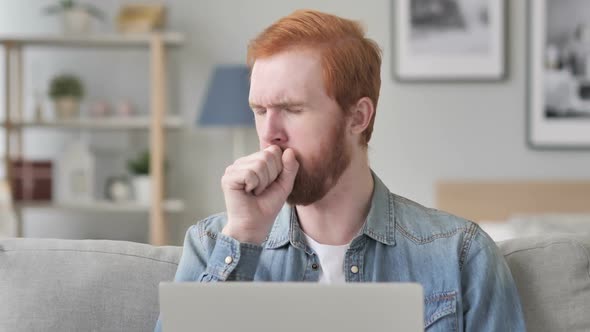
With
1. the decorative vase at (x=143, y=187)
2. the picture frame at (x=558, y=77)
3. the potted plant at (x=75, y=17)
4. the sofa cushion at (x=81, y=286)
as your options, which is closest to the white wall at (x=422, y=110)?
the picture frame at (x=558, y=77)

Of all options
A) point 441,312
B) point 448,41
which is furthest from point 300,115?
point 448,41

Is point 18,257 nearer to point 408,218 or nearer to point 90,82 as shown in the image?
point 408,218

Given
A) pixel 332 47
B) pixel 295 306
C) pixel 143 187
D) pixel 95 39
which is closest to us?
pixel 295 306

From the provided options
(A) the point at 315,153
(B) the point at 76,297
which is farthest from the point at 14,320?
(A) the point at 315,153

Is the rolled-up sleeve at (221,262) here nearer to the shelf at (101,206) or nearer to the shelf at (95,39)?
the shelf at (101,206)

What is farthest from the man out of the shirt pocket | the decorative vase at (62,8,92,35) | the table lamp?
the decorative vase at (62,8,92,35)

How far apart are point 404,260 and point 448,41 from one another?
117 inches

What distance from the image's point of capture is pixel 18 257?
1725 millimetres

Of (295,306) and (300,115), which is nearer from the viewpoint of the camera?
(295,306)

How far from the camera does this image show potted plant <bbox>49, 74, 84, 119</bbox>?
14.5ft

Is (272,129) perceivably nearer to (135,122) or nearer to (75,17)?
(135,122)

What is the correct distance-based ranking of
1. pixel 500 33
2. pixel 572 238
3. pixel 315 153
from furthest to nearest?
pixel 500 33, pixel 572 238, pixel 315 153

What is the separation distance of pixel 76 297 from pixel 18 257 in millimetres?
146

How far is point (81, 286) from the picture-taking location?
168 centimetres
